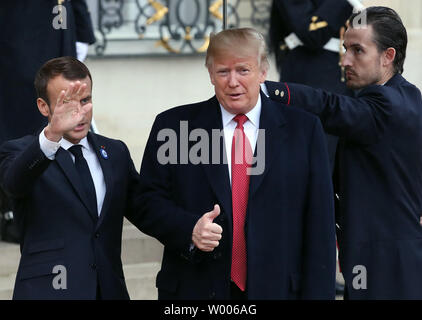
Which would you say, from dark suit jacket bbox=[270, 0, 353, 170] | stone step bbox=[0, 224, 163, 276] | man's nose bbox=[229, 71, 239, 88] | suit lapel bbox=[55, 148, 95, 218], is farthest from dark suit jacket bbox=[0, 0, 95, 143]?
man's nose bbox=[229, 71, 239, 88]

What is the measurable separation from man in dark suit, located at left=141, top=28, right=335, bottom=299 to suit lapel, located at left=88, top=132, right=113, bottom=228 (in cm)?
14

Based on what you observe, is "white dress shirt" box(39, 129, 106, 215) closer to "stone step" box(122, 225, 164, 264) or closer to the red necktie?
the red necktie

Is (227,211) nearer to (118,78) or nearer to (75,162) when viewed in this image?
(75,162)

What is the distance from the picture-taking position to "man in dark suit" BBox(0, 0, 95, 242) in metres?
5.36

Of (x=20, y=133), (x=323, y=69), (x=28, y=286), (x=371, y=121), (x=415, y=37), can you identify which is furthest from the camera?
(x=415, y=37)

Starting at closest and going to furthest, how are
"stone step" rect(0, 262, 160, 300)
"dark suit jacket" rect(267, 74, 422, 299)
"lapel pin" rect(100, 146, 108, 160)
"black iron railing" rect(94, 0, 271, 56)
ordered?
"lapel pin" rect(100, 146, 108, 160) → "dark suit jacket" rect(267, 74, 422, 299) → "stone step" rect(0, 262, 160, 300) → "black iron railing" rect(94, 0, 271, 56)

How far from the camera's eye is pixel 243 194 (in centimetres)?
341

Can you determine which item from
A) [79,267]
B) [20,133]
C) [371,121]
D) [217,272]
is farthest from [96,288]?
[20,133]

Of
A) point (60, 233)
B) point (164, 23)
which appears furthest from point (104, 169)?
point (164, 23)

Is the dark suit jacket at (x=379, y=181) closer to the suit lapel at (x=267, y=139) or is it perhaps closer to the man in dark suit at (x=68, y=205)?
the suit lapel at (x=267, y=139)

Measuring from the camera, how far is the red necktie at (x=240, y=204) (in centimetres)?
339

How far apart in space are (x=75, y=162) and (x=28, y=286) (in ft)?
1.48

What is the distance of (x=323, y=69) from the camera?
229 inches

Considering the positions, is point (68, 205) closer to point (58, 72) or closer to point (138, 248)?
point (58, 72)
